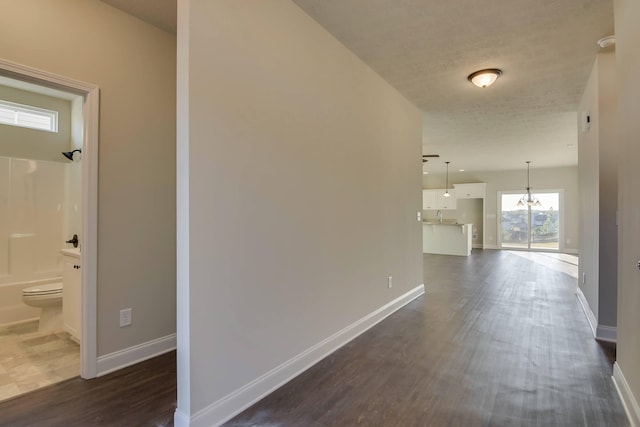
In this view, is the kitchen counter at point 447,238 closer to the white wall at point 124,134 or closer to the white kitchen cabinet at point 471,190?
the white kitchen cabinet at point 471,190

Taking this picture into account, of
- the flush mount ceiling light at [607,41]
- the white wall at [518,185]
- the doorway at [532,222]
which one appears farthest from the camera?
the doorway at [532,222]

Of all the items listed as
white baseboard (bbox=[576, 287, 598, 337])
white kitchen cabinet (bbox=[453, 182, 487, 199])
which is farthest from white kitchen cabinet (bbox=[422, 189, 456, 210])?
white baseboard (bbox=[576, 287, 598, 337])

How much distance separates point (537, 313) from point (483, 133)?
339 centimetres

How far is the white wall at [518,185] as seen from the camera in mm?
9938

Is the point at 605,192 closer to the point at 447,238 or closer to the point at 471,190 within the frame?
the point at 447,238

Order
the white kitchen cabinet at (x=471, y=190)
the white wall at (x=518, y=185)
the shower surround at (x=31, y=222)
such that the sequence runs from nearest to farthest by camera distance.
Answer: the shower surround at (x=31, y=222) → the white wall at (x=518, y=185) → the white kitchen cabinet at (x=471, y=190)

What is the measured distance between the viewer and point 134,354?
8.56ft

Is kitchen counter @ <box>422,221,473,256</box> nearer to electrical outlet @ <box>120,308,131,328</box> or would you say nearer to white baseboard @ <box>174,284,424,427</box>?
white baseboard @ <box>174,284,424,427</box>

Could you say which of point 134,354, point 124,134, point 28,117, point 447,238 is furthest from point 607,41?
point 447,238

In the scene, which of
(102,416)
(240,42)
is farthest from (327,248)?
(102,416)

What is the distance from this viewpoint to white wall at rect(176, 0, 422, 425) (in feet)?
5.76

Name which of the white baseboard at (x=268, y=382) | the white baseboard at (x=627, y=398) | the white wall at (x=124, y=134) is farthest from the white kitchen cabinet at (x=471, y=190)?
the white wall at (x=124, y=134)

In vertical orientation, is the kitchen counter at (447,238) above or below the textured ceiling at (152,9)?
below

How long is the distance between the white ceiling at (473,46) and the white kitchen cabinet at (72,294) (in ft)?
6.94
